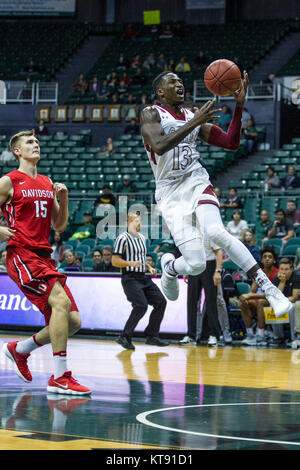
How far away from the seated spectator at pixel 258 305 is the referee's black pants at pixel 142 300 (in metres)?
1.26

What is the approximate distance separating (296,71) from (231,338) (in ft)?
49.6

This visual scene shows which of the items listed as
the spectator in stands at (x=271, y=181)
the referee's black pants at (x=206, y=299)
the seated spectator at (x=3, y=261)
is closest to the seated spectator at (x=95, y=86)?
the spectator in stands at (x=271, y=181)

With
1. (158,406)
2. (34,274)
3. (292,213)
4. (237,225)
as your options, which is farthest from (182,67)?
(158,406)

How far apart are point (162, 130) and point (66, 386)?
7.20ft

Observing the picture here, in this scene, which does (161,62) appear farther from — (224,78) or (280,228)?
(224,78)

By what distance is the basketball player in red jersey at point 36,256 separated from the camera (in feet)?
21.2

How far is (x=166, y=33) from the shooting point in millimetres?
30562

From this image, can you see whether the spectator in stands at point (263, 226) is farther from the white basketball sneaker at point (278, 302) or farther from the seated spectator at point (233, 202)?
the white basketball sneaker at point (278, 302)

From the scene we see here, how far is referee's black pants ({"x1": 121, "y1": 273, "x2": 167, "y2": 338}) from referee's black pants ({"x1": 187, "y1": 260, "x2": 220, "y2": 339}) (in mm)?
583

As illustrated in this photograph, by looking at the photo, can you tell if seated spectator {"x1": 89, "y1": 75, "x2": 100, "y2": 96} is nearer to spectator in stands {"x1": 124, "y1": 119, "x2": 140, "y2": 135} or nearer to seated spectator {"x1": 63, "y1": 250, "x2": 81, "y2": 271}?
spectator in stands {"x1": 124, "y1": 119, "x2": 140, "y2": 135}

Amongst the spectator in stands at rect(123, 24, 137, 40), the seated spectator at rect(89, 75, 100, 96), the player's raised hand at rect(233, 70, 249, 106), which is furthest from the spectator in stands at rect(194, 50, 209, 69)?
the player's raised hand at rect(233, 70, 249, 106)

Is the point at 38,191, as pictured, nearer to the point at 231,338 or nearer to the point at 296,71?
the point at 231,338
